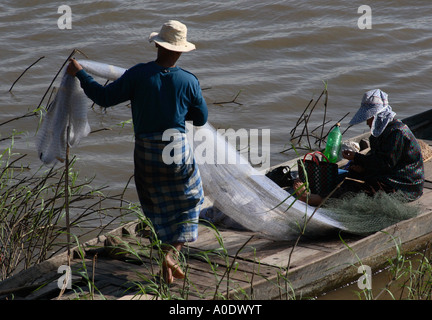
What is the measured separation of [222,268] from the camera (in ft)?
15.5

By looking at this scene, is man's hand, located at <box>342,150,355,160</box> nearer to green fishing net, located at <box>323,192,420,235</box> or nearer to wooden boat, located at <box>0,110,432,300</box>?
green fishing net, located at <box>323,192,420,235</box>

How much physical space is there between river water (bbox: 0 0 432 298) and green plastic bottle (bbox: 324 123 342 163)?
2.53 meters

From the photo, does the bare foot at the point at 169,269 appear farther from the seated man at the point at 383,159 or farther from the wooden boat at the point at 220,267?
the seated man at the point at 383,159

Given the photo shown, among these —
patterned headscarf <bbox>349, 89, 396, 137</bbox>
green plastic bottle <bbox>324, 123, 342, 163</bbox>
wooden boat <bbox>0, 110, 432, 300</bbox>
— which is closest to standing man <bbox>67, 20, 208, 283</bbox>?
wooden boat <bbox>0, 110, 432, 300</bbox>

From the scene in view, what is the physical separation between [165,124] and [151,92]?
0.66ft

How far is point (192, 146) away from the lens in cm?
478

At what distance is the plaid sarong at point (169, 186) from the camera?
14.2 ft

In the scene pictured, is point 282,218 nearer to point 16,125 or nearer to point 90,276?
point 90,276

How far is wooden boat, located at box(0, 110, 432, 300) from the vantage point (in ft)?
14.1
